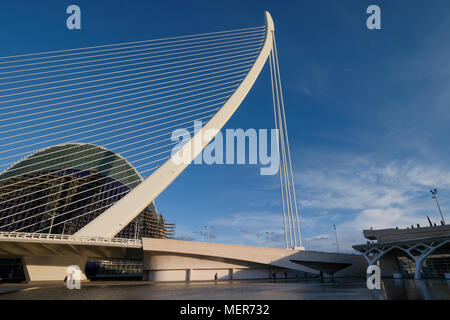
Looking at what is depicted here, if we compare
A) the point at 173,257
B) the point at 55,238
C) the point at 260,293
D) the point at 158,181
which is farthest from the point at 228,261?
the point at 260,293

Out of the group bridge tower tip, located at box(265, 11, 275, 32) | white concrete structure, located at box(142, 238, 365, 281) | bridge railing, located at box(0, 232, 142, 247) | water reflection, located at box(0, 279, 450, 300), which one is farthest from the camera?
bridge tower tip, located at box(265, 11, 275, 32)

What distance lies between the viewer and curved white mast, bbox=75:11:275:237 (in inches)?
933

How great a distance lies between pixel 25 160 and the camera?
65.2 m

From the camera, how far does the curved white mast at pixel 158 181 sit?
2369 cm

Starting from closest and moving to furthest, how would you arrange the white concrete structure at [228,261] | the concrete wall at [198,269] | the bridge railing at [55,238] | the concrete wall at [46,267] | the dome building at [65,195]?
1. the bridge railing at [55,238]
2. the concrete wall at [46,267]
3. the white concrete structure at [228,261]
4. the concrete wall at [198,269]
5. the dome building at [65,195]

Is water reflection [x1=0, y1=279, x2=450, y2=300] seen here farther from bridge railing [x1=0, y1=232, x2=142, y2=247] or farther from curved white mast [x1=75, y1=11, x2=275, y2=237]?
curved white mast [x1=75, y1=11, x2=275, y2=237]

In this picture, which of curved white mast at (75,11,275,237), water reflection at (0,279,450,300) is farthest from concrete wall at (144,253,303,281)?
water reflection at (0,279,450,300)

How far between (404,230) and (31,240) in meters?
48.7

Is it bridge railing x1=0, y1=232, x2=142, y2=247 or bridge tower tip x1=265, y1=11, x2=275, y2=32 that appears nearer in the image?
bridge railing x1=0, y1=232, x2=142, y2=247

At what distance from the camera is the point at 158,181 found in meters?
25.9

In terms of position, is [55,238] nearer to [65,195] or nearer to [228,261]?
[228,261]

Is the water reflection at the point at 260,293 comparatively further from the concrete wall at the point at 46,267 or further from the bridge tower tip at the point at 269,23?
the bridge tower tip at the point at 269,23

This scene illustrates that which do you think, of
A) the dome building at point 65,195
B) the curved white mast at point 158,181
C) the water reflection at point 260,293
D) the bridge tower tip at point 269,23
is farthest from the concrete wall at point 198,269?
the bridge tower tip at point 269,23
